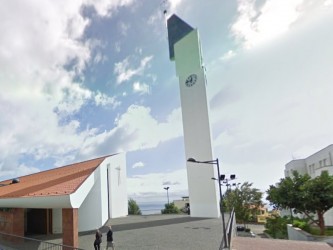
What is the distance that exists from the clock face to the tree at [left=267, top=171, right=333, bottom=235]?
12.9 m

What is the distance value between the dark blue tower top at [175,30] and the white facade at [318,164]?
2221cm

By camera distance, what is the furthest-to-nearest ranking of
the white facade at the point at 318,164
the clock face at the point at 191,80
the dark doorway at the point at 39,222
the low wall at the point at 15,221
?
the white facade at the point at 318,164
the clock face at the point at 191,80
the dark doorway at the point at 39,222
the low wall at the point at 15,221

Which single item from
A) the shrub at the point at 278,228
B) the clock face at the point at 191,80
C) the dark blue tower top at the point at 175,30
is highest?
the dark blue tower top at the point at 175,30

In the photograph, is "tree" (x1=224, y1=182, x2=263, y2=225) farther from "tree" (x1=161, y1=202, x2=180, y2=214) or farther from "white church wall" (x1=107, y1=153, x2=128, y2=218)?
"white church wall" (x1=107, y1=153, x2=128, y2=218)

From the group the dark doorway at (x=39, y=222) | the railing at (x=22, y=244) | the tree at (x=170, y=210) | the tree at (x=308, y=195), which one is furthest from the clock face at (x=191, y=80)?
the tree at (x=170, y=210)

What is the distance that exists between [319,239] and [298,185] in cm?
554

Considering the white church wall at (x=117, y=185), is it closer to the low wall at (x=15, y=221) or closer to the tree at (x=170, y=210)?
the low wall at (x=15, y=221)

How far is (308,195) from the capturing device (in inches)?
896

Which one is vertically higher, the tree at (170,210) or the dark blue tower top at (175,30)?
the dark blue tower top at (175,30)

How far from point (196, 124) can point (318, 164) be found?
1156 inches

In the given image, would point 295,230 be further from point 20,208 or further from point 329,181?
point 20,208

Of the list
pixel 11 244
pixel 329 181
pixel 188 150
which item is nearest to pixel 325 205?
pixel 329 181

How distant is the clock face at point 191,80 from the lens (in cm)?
3045

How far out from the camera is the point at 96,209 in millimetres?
24438
